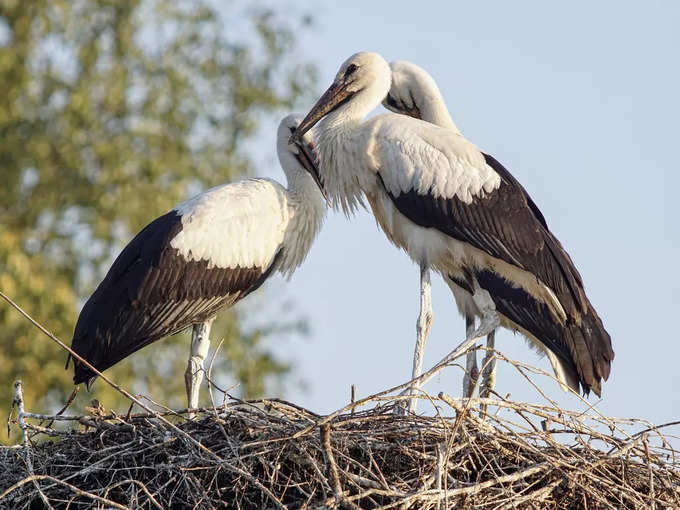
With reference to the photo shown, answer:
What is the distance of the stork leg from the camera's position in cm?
781

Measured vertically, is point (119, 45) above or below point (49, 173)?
above

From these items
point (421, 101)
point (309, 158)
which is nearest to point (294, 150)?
point (309, 158)

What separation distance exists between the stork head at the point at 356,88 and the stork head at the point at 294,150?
0.32 metres

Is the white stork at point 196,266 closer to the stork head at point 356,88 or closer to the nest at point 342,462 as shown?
the stork head at point 356,88

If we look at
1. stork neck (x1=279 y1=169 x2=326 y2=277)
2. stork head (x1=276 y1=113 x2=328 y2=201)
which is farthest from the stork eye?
stork neck (x1=279 y1=169 x2=326 y2=277)

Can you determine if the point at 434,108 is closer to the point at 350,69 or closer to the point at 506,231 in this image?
the point at 350,69

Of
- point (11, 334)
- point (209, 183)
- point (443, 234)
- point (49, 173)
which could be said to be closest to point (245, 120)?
point (209, 183)

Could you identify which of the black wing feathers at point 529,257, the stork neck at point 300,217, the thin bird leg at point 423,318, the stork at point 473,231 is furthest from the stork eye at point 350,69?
the thin bird leg at point 423,318

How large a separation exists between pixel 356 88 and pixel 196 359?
5.82 feet

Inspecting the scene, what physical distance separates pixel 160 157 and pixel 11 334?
7.59ft

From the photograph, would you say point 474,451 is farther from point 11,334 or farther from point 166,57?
point 166,57

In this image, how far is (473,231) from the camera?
7.41m

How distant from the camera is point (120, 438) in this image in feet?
19.8

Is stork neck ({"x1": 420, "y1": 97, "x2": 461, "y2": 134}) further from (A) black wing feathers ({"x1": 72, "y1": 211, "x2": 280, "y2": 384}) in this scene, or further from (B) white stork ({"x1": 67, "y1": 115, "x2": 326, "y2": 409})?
(A) black wing feathers ({"x1": 72, "y1": 211, "x2": 280, "y2": 384})
